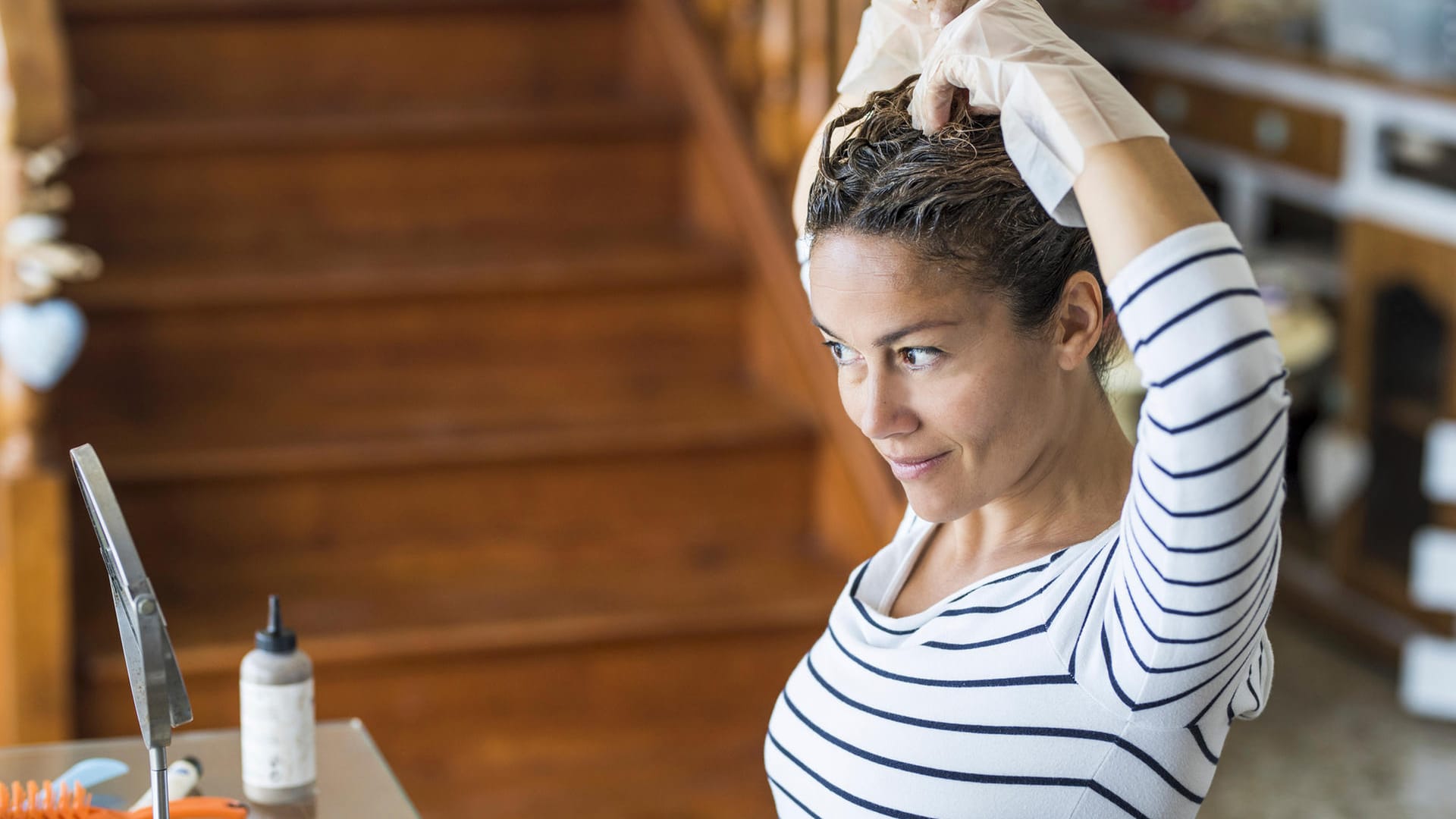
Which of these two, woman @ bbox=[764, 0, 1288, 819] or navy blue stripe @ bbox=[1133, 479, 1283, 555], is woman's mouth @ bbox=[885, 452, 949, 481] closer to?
woman @ bbox=[764, 0, 1288, 819]

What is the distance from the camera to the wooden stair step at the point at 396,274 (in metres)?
2.39

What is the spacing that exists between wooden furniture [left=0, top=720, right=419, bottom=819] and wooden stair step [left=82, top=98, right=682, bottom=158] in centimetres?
138

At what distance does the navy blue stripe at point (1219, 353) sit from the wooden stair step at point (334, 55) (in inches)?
87.5

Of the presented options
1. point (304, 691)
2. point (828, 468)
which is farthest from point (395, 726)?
point (304, 691)

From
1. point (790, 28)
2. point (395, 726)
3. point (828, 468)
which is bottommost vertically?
point (395, 726)

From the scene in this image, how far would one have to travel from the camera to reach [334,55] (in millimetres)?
2824

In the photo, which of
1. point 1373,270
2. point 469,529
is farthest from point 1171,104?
point 469,529

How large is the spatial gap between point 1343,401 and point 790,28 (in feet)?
5.35

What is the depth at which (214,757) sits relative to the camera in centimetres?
138

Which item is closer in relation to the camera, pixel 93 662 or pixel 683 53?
pixel 93 662

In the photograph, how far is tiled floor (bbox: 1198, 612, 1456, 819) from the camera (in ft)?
8.90

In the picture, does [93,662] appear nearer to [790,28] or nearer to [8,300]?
[8,300]

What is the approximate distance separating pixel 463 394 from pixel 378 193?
41 cm

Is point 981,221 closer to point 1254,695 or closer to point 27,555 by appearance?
point 1254,695
